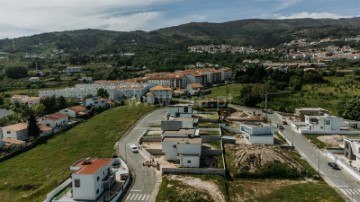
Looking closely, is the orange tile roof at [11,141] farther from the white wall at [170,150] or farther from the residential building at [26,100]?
the residential building at [26,100]

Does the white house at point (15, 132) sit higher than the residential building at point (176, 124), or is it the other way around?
the residential building at point (176, 124)

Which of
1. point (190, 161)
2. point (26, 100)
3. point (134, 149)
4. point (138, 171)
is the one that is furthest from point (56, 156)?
point (26, 100)

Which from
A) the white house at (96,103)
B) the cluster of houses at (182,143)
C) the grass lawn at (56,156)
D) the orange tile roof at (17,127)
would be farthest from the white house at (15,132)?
the cluster of houses at (182,143)

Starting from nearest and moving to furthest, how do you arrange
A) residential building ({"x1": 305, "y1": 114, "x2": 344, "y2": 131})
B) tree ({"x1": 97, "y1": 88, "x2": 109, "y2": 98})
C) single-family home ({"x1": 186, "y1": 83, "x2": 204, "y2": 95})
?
residential building ({"x1": 305, "y1": 114, "x2": 344, "y2": 131}) < tree ({"x1": 97, "y1": 88, "x2": 109, "y2": 98}) < single-family home ({"x1": 186, "y1": 83, "x2": 204, "y2": 95})

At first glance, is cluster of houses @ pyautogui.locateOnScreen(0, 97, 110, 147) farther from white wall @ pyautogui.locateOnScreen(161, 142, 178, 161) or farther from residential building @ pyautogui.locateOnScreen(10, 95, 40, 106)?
white wall @ pyautogui.locateOnScreen(161, 142, 178, 161)

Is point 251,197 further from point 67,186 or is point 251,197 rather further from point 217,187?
point 67,186

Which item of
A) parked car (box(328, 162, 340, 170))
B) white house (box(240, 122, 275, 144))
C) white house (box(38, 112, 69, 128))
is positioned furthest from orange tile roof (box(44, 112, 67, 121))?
parked car (box(328, 162, 340, 170))
